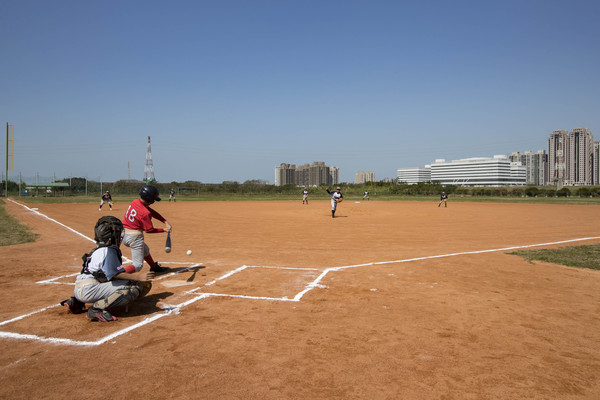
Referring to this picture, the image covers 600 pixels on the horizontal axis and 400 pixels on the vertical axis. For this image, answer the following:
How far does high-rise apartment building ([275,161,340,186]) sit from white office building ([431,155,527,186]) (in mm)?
55791

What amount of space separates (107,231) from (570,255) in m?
12.5

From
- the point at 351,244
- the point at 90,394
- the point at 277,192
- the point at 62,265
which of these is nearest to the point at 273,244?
the point at 351,244

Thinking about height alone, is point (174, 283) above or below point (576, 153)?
below

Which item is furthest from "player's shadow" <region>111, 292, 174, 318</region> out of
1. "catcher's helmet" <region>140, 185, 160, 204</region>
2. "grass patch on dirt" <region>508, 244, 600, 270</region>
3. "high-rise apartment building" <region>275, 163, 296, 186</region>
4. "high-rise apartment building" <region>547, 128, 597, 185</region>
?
"high-rise apartment building" <region>275, 163, 296, 186</region>

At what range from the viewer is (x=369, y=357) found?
4.25 metres

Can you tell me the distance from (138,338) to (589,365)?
5461mm

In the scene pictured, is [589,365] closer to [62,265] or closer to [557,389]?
[557,389]

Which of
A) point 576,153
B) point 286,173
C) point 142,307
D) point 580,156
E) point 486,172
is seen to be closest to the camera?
point 142,307

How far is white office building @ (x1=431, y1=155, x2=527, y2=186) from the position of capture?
476 feet

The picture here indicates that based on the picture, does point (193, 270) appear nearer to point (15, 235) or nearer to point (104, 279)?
point (104, 279)

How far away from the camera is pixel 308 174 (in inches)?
7288

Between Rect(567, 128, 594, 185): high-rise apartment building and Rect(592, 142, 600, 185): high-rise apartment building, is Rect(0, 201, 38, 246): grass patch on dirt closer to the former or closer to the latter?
Rect(567, 128, 594, 185): high-rise apartment building

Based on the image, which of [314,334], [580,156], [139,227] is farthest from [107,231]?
[580,156]

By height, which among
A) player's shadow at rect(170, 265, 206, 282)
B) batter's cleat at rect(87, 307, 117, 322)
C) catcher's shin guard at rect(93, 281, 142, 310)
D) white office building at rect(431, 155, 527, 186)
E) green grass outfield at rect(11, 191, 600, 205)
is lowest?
player's shadow at rect(170, 265, 206, 282)
